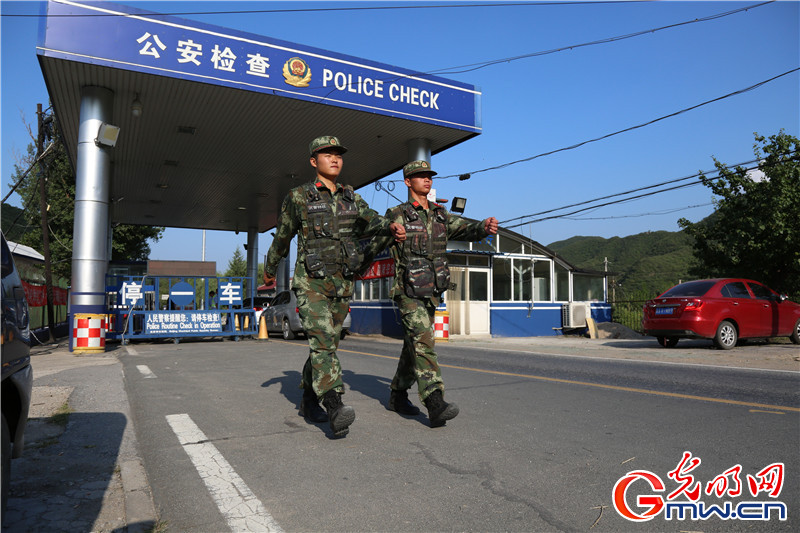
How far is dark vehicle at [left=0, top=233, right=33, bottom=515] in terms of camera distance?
2025 millimetres

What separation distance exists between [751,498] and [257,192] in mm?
22923

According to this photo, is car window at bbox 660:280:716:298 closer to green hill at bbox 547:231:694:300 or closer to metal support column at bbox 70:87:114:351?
metal support column at bbox 70:87:114:351

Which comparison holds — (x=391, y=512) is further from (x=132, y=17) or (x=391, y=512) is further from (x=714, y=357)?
(x=132, y=17)

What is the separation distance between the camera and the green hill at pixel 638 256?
67500mm

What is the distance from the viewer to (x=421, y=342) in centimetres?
414

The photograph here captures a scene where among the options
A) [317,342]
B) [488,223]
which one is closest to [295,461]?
[317,342]

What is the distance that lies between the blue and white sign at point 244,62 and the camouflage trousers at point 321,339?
10.1m

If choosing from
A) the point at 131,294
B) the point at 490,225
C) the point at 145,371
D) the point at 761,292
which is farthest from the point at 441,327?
the point at 490,225

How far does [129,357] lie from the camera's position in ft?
33.7

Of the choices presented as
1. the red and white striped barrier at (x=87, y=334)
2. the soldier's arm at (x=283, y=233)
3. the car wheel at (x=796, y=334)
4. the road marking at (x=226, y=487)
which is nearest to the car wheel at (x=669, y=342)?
the car wheel at (x=796, y=334)

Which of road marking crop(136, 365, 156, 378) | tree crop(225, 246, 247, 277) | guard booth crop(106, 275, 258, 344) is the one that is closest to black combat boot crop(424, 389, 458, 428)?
road marking crop(136, 365, 156, 378)

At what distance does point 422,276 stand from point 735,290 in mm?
10749

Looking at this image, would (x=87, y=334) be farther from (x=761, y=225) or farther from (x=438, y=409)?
(x=761, y=225)

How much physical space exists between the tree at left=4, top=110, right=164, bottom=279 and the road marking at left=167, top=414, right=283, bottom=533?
2497 cm
